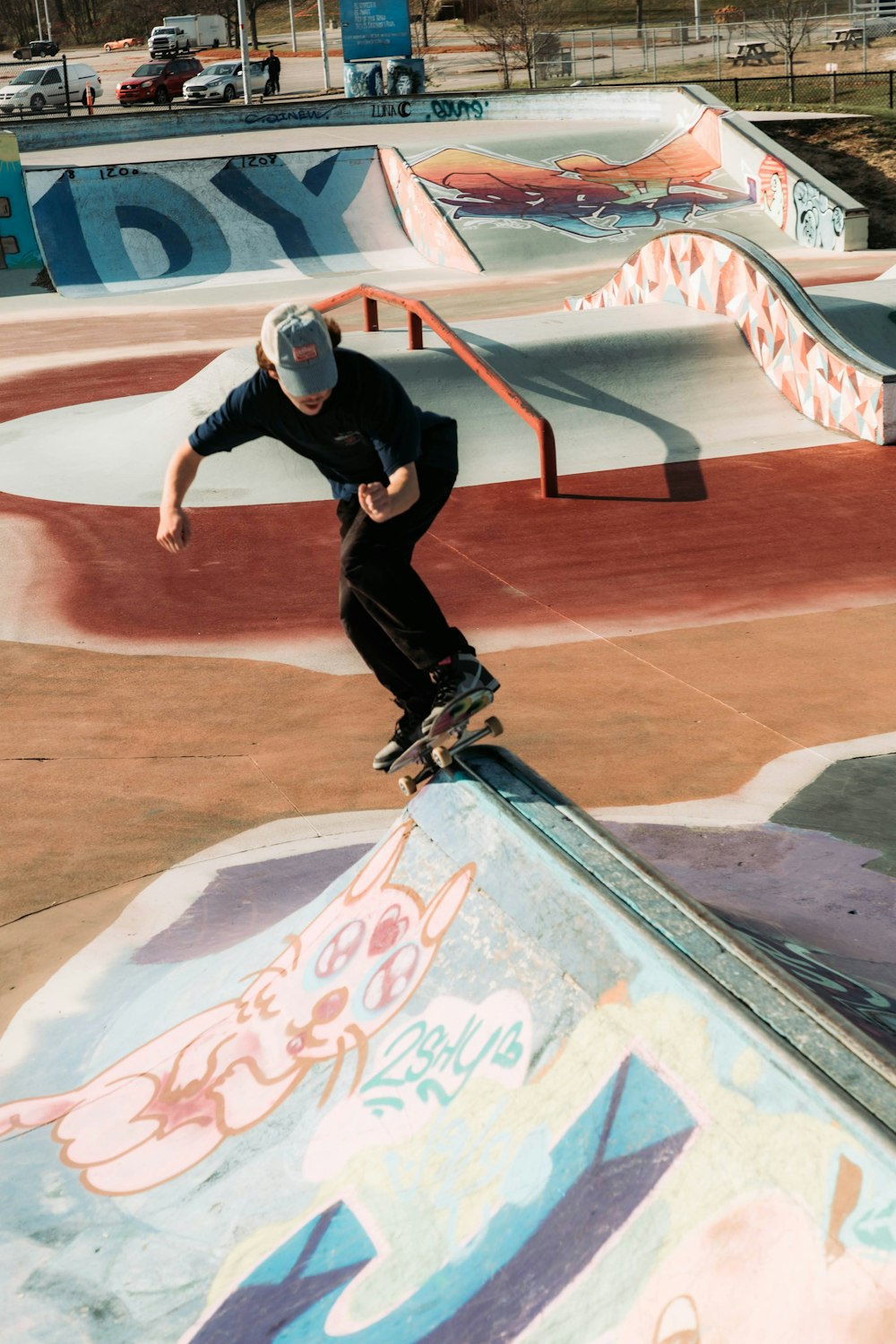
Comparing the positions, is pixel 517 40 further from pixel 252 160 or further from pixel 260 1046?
Result: pixel 260 1046

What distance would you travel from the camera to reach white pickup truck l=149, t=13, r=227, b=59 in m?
62.8

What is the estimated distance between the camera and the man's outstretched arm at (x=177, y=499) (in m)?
4.64

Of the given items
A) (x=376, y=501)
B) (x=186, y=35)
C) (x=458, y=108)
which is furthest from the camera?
(x=186, y=35)

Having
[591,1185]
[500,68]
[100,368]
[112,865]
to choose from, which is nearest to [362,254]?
[100,368]

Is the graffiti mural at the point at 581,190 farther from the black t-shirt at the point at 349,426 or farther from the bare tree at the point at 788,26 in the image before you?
the black t-shirt at the point at 349,426

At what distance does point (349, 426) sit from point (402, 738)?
4.25ft

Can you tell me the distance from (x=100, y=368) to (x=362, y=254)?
950 cm

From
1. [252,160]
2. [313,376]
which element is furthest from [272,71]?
[313,376]

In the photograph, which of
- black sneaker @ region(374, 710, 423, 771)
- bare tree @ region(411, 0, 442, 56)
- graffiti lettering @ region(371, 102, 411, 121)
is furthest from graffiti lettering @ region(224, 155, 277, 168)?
bare tree @ region(411, 0, 442, 56)

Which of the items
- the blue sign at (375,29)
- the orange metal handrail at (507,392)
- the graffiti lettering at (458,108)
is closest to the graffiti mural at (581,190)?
the graffiti lettering at (458,108)

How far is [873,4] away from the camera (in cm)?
5969

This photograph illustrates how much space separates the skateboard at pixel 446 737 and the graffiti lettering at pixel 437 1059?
3.69 feet

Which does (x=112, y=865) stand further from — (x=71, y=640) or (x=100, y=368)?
(x=100, y=368)

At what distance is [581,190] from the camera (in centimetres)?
2911
